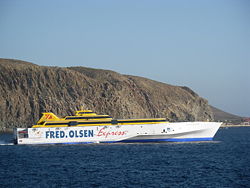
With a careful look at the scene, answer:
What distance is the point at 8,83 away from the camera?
13525 centimetres

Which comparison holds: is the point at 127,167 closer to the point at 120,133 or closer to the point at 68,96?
the point at 120,133

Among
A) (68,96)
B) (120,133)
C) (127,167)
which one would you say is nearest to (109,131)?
(120,133)

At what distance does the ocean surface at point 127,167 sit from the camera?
34062 mm

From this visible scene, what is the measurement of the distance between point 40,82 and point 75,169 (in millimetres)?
100465

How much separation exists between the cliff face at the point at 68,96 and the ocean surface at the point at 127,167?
241 ft

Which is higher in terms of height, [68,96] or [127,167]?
[127,167]

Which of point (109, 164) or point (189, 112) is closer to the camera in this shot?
point (109, 164)

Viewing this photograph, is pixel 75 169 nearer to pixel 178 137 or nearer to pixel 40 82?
pixel 178 137

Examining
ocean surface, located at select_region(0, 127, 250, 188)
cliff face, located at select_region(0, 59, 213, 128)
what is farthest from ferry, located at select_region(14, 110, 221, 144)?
cliff face, located at select_region(0, 59, 213, 128)

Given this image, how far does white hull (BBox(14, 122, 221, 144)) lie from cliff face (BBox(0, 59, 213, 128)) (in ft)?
199

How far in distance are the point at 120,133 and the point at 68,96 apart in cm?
7364

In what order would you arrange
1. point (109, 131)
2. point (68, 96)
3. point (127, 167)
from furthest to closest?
point (68, 96) < point (109, 131) < point (127, 167)

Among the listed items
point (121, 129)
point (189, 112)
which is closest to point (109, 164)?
point (121, 129)

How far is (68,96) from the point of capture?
137000mm
